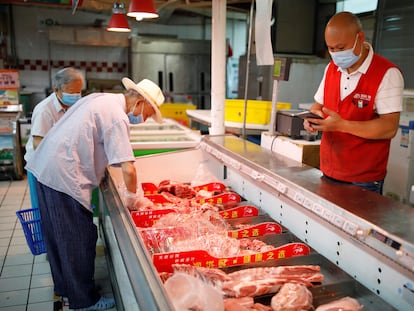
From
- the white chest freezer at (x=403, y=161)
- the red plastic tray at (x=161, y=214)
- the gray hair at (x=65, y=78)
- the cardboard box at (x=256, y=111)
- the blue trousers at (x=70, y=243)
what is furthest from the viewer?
the white chest freezer at (x=403, y=161)

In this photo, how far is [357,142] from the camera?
7.73 ft

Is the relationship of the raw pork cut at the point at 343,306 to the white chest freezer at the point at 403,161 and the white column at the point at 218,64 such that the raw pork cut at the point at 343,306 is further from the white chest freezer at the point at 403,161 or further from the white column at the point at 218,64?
the white chest freezer at the point at 403,161

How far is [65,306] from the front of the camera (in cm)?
346

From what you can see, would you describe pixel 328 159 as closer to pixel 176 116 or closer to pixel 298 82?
pixel 298 82

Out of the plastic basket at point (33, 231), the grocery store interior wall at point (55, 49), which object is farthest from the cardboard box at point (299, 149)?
the grocery store interior wall at point (55, 49)

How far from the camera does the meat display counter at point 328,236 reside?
4.95ft

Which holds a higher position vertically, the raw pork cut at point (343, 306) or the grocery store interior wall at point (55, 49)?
the grocery store interior wall at point (55, 49)

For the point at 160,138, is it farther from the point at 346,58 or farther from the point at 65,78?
the point at 346,58

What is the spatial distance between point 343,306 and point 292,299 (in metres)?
0.21

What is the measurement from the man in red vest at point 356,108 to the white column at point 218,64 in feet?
4.77

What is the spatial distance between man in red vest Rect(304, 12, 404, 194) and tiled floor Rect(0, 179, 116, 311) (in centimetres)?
234

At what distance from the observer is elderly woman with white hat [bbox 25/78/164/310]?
271 cm

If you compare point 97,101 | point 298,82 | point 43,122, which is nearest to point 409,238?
point 97,101

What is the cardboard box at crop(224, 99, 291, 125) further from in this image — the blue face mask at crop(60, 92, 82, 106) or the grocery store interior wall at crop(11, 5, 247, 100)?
the grocery store interior wall at crop(11, 5, 247, 100)
